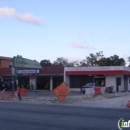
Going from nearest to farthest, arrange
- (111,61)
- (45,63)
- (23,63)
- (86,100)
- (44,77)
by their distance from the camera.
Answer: (86,100)
(23,63)
(44,77)
(111,61)
(45,63)

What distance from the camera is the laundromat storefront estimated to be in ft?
166

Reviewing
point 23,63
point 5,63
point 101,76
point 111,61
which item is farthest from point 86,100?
point 111,61

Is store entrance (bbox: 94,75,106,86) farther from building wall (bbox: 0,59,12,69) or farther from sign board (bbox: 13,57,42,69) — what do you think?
building wall (bbox: 0,59,12,69)

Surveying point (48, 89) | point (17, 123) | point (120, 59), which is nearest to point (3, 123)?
point (17, 123)

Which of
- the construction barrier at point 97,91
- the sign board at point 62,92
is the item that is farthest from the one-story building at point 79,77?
the sign board at point 62,92

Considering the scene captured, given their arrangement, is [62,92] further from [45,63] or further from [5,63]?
[45,63]

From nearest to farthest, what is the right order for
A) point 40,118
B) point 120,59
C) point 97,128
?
point 97,128
point 40,118
point 120,59

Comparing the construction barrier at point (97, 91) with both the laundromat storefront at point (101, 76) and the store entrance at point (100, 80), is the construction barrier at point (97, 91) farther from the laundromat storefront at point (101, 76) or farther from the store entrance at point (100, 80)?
the store entrance at point (100, 80)

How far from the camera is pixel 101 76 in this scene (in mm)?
52781

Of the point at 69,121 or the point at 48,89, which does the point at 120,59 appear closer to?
the point at 48,89

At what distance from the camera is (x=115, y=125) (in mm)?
13586

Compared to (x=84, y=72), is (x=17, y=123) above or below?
below

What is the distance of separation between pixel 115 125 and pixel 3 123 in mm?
4980

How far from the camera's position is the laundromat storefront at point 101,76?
50.7 meters
